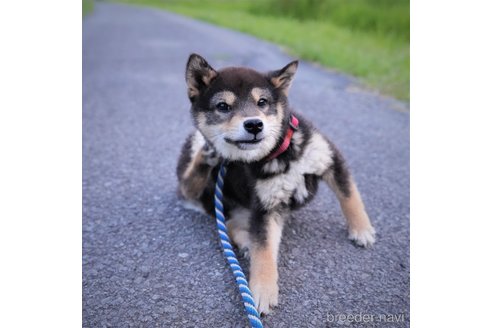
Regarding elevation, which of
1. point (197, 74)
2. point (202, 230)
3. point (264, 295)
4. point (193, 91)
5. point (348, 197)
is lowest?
point (202, 230)

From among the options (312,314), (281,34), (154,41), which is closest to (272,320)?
(312,314)

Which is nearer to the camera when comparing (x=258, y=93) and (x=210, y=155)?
(x=258, y=93)

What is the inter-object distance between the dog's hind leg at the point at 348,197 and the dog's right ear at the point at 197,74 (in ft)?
2.91

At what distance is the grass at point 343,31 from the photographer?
10.5 feet

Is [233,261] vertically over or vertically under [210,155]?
under

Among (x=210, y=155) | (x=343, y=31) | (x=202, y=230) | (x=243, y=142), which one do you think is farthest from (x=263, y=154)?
(x=343, y=31)

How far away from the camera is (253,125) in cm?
220

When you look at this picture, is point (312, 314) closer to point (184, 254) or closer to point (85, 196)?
point (184, 254)

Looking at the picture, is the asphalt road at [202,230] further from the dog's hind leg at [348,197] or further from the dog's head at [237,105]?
the dog's head at [237,105]

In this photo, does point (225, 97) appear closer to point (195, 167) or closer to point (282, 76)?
point (282, 76)

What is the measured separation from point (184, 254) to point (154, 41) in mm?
6194

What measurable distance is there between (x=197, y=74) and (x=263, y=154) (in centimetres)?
61

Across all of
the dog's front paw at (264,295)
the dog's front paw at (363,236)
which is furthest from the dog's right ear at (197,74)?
the dog's front paw at (363,236)

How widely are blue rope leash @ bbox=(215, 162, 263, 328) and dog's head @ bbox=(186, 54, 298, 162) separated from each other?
23cm
